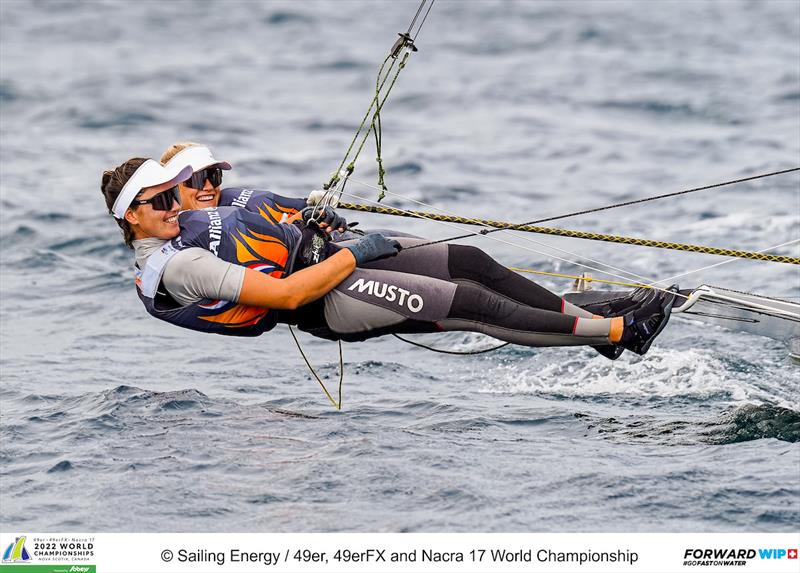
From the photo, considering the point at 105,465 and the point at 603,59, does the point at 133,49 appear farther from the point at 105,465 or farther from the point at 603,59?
the point at 105,465

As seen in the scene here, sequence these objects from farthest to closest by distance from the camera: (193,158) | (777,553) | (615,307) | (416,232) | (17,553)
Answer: (416,232) < (615,307) < (193,158) < (17,553) < (777,553)

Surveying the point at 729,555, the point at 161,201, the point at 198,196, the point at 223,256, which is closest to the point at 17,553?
the point at 223,256

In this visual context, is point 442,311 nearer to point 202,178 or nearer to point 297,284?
point 297,284

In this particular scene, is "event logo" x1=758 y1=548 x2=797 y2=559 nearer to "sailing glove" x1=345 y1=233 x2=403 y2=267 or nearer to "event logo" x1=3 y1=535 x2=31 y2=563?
"sailing glove" x1=345 y1=233 x2=403 y2=267

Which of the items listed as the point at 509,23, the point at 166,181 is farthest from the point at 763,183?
the point at 509,23

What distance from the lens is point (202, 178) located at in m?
6.29

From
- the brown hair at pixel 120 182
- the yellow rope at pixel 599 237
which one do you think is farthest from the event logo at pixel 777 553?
the brown hair at pixel 120 182

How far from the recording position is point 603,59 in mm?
19531

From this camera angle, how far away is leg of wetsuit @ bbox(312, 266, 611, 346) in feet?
19.2

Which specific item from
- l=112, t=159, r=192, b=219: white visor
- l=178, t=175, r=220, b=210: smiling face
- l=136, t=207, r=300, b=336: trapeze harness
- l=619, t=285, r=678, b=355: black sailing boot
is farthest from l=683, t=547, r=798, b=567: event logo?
l=178, t=175, r=220, b=210: smiling face

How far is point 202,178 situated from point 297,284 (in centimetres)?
106

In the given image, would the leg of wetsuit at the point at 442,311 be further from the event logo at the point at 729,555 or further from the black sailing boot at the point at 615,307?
the event logo at the point at 729,555

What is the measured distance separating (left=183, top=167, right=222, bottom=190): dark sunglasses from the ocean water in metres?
1.26

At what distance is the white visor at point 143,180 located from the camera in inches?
225
